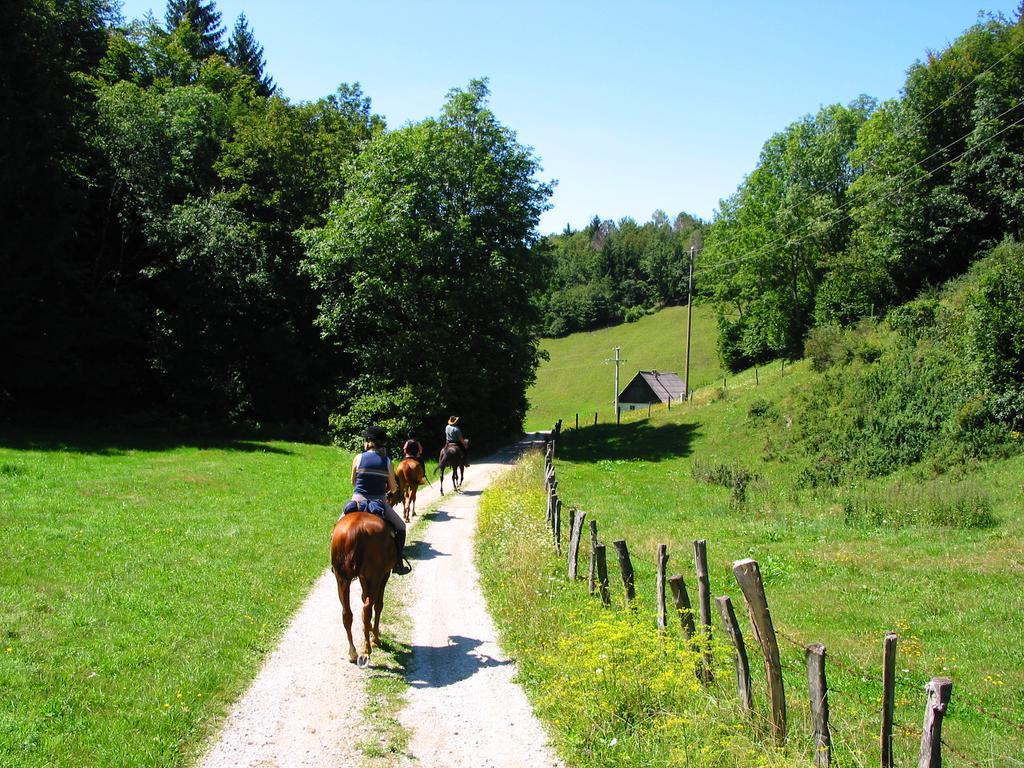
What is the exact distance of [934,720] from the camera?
5438mm

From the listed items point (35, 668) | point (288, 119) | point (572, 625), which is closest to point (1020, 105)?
point (288, 119)

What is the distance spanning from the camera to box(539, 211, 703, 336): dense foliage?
125500 millimetres

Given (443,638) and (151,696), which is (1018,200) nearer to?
(443,638)

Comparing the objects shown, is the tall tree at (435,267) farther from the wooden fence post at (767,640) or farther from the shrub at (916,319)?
the wooden fence post at (767,640)

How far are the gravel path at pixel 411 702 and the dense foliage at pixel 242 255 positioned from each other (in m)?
24.1

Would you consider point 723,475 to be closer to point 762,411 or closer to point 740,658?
point 762,411

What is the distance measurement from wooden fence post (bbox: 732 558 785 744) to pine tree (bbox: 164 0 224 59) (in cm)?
7669

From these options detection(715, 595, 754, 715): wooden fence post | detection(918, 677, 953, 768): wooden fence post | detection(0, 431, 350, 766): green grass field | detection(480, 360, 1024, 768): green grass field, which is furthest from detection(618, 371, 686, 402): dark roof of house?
detection(918, 677, 953, 768): wooden fence post

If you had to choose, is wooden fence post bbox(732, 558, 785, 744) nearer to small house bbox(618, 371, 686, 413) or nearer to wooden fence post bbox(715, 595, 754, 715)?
wooden fence post bbox(715, 595, 754, 715)

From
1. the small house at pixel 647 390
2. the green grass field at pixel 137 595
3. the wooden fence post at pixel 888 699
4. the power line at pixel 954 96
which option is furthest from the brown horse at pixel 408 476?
the small house at pixel 647 390

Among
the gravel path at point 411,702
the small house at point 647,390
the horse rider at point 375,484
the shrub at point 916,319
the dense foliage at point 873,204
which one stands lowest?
the gravel path at point 411,702

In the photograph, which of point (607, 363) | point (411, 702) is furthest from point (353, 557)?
point (607, 363)

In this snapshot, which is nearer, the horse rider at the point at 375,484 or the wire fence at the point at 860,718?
the wire fence at the point at 860,718

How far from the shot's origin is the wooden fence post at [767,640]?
7.13m
